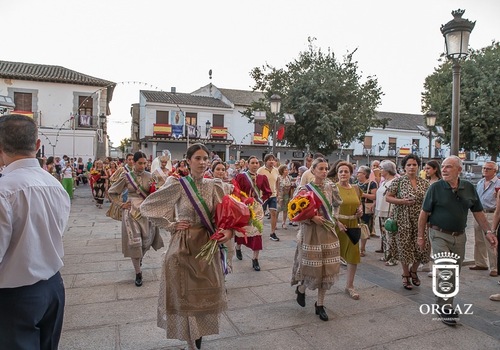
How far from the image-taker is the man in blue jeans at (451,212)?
427cm

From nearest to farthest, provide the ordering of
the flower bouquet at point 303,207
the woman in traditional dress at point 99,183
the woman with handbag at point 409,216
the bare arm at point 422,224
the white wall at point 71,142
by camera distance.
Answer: the flower bouquet at point 303,207 → the bare arm at point 422,224 → the woman with handbag at point 409,216 → the woman in traditional dress at point 99,183 → the white wall at point 71,142

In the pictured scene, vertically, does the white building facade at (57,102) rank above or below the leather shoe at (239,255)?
above

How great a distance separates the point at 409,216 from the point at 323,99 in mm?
15171

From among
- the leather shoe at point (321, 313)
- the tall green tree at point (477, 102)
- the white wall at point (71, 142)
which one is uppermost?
the tall green tree at point (477, 102)

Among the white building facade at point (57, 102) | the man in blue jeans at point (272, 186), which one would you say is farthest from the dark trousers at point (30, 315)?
the white building facade at point (57, 102)

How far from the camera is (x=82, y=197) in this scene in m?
17.6

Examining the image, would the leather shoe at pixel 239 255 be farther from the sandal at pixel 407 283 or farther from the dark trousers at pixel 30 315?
the dark trousers at pixel 30 315

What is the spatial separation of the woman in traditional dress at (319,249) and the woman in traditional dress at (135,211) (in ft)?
7.52

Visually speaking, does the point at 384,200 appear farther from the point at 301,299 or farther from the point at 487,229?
the point at 301,299

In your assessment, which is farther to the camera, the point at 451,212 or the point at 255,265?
the point at 255,265

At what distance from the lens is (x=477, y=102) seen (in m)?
20.4

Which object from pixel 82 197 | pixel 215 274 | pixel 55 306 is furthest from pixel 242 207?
pixel 82 197

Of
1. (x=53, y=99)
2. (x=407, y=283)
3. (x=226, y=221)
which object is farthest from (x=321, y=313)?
(x=53, y=99)

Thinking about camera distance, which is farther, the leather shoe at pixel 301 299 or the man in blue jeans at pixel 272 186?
the man in blue jeans at pixel 272 186
